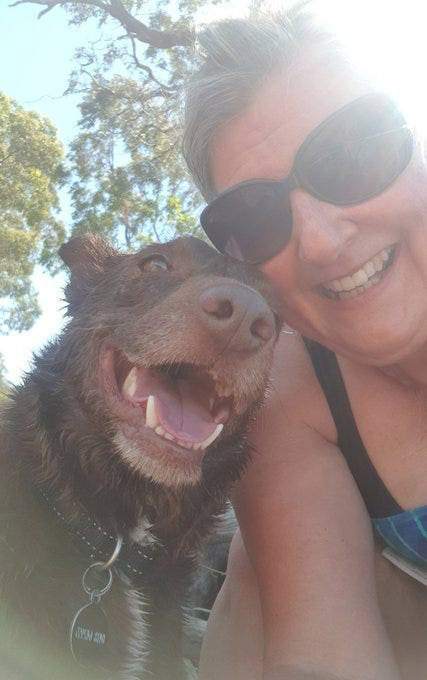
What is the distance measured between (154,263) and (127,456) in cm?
96

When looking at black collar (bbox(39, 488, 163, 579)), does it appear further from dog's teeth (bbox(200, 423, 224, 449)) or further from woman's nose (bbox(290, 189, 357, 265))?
woman's nose (bbox(290, 189, 357, 265))

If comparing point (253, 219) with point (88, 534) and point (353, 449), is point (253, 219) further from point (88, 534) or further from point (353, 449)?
point (88, 534)

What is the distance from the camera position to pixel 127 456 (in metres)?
2.52

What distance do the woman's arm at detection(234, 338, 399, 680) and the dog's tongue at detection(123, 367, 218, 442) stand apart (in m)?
0.41

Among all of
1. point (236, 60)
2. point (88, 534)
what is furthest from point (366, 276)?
point (88, 534)

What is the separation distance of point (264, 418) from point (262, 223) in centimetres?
85

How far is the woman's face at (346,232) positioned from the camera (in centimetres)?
253

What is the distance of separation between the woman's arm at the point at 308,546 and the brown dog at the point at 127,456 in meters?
0.19

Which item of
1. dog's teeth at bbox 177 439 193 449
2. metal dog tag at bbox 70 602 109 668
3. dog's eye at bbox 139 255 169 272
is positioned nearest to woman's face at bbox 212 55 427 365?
dog's eye at bbox 139 255 169 272

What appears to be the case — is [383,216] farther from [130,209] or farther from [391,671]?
[130,209]

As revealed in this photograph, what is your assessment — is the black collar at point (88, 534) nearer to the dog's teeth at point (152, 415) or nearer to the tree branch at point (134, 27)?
the dog's teeth at point (152, 415)

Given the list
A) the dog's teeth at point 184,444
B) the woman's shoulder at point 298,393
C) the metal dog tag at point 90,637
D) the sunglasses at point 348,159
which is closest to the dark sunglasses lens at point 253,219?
the sunglasses at point 348,159

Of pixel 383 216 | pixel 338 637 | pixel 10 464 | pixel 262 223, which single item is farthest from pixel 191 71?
pixel 338 637

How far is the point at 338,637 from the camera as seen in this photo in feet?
7.75
